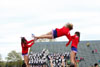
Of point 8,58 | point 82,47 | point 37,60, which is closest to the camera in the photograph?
point 37,60

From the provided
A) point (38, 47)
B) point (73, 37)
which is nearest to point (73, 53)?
point (73, 37)

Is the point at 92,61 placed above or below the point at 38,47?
below

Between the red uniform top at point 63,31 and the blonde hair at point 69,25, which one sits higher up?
the blonde hair at point 69,25

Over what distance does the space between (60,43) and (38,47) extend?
158 inches

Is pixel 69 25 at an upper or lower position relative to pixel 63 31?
upper

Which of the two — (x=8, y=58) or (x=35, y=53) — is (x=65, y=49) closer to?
(x=35, y=53)

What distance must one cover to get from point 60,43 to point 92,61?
682 centimetres

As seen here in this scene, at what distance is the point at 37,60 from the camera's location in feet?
134

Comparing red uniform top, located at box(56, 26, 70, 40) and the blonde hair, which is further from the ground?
the blonde hair

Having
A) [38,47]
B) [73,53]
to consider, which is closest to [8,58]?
[38,47]

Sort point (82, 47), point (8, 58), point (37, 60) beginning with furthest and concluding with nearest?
point (8, 58), point (82, 47), point (37, 60)

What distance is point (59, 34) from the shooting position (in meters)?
12.1

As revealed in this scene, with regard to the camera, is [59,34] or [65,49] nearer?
[59,34]

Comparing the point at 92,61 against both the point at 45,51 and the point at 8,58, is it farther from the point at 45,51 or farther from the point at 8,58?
the point at 8,58
